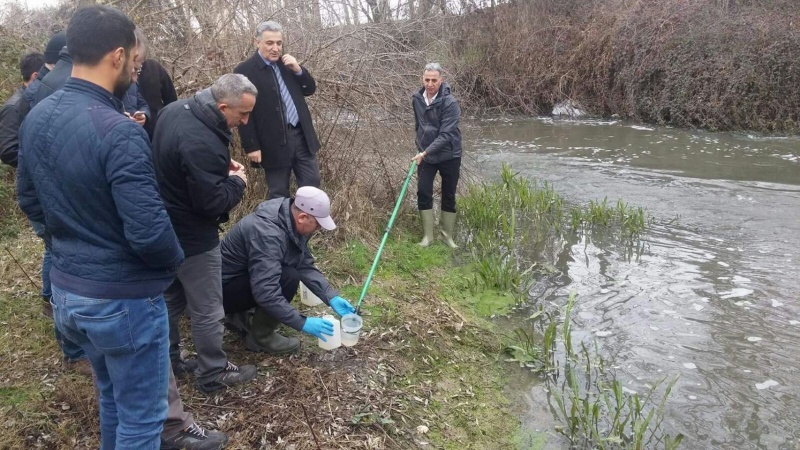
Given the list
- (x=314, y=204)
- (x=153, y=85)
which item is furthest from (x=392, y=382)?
(x=153, y=85)

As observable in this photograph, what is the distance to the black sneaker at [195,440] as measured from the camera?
2.78m

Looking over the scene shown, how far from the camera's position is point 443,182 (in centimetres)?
621

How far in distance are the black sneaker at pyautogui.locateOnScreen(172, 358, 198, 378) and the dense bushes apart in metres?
10.3

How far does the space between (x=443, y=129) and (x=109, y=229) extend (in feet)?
13.5

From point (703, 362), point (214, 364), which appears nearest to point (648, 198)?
point (703, 362)

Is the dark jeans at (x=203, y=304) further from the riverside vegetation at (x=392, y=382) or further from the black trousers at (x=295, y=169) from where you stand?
the black trousers at (x=295, y=169)

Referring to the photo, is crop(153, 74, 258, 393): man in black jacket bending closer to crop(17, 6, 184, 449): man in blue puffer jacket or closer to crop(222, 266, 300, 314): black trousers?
crop(222, 266, 300, 314): black trousers

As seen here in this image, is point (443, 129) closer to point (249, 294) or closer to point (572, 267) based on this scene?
point (572, 267)

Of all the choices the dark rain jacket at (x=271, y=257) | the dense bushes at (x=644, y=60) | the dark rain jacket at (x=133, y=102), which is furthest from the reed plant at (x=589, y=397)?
the dense bushes at (x=644, y=60)

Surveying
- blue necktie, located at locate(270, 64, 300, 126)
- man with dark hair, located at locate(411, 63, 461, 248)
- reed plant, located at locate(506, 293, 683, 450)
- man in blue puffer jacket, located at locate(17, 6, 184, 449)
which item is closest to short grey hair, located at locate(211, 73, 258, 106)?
man in blue puffer jacket, located at locate(17, 6, 184, 449)

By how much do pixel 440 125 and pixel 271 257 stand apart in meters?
3.06

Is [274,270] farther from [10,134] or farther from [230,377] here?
[10,134]

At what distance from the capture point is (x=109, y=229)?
81.9 inches

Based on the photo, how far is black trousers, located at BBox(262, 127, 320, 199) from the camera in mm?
4949
